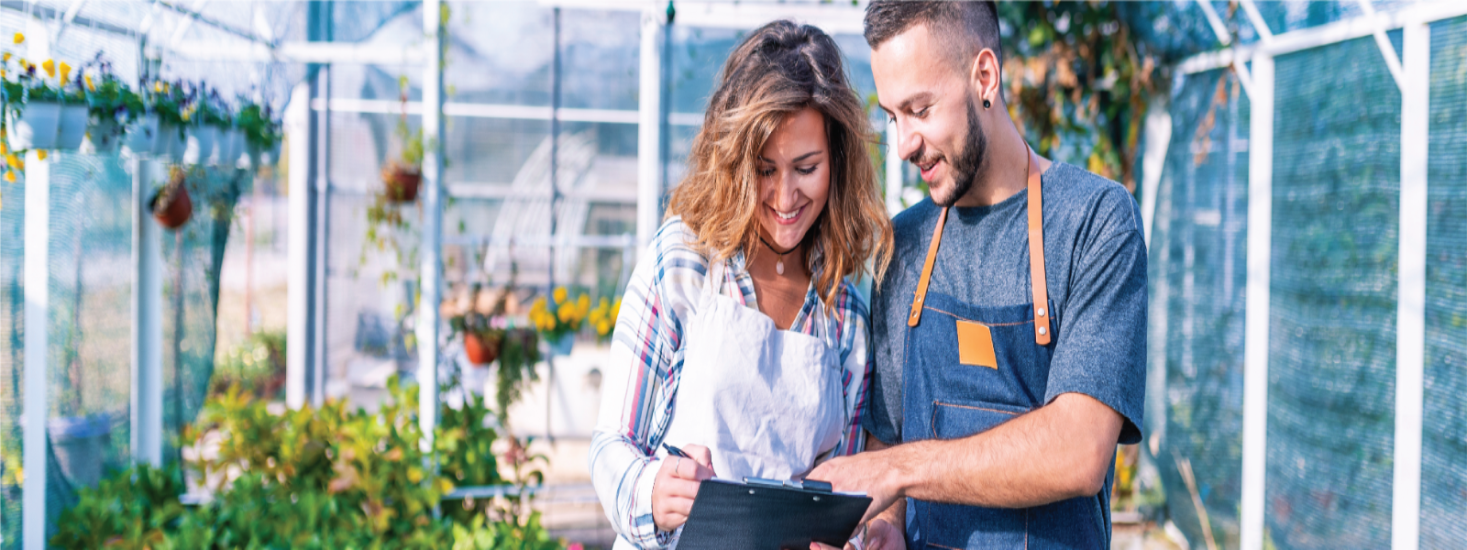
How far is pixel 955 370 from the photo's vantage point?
4.36 ft

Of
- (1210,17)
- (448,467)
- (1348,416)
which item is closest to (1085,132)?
(1210,17)

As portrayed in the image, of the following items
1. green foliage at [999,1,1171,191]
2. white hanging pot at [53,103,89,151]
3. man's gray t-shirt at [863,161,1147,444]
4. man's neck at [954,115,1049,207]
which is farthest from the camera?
green foliage at [999,1,1171,191]

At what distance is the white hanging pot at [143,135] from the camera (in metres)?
2.83

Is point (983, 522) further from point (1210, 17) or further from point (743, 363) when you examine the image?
point (1210, 17)

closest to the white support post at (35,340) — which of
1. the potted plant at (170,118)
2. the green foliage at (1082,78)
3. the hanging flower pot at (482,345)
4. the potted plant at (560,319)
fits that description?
the potted plant at (170,118)

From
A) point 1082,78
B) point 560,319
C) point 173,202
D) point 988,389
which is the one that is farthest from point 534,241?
point 988,389

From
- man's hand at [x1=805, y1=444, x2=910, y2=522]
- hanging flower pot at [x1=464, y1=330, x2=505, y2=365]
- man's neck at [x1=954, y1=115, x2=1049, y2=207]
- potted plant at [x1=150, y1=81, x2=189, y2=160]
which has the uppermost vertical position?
potted plant at [x1=150, y1=81, x2=189, y2=160]

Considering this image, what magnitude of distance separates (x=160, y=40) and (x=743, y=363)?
3326mm

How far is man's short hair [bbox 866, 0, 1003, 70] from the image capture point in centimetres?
134

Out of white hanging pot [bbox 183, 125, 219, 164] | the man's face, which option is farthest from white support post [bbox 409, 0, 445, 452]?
the man's face

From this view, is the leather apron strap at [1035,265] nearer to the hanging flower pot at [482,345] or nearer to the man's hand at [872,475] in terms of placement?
the man's hand at [872,475]

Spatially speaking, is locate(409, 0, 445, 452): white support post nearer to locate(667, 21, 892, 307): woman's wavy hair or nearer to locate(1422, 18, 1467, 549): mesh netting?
locate(667, 21, 892, 307): woman's wavy hair

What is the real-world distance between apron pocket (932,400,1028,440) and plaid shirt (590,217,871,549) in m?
0.19

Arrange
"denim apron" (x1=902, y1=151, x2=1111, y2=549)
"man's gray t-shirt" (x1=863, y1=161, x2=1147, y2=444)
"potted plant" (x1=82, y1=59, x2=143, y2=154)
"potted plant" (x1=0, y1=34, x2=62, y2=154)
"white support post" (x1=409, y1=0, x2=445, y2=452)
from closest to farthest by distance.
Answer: "man's gray t-shirt" (x1=863, y1=161, x2=1147, y2=444)
"denim apron" (x1=902, y1=151, x2=1111, y2=549)
"potted plant" (x1=0, y1=34, x2=62, y2=154)
"potted plant" (x1=82, y1=59, x2=143, y2=154)
"white support post" (x1=409, y1=0, x2=445, y2=452)
